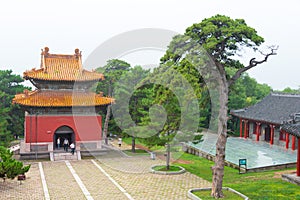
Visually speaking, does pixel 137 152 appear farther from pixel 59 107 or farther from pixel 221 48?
pixel 221 48

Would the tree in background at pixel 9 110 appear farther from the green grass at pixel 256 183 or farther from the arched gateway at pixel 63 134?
the green grass at pixel 256 183

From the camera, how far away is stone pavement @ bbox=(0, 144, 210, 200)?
12.7 m

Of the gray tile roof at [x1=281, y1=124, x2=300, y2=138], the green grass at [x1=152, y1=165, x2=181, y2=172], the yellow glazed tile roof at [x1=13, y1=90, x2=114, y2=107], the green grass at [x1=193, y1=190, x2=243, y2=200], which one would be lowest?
the green grass at [x1=152, y1=165, x2=181, y2=172]

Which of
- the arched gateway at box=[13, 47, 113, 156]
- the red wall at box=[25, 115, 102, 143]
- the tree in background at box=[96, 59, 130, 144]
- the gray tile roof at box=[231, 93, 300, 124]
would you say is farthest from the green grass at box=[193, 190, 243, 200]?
the tree in background at box=[96, 59, 130, 144]

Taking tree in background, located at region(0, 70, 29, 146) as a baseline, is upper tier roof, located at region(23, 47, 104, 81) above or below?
above

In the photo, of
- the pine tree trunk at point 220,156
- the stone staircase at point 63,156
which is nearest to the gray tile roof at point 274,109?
the pine tree trunk at point 220,156

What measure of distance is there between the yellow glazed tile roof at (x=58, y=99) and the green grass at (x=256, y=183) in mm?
7606

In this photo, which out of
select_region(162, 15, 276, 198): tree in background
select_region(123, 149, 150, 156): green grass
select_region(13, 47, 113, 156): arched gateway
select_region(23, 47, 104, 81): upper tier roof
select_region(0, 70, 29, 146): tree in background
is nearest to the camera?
select_region(162, 15, 276, 198): tree in background

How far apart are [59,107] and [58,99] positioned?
70 cm

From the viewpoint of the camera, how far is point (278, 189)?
42.3 feet

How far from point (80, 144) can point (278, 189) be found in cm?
1324

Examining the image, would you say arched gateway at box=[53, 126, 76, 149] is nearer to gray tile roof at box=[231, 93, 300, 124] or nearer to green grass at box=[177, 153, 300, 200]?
green grass at box=[177, 153, 300, 200]

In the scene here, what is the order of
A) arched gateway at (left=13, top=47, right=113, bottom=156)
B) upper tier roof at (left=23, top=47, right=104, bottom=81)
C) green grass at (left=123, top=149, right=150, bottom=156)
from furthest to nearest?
green grass at (left=123, top=149, right=150, bottom=156)
upper tier roof at (left=23, top=47, right=104, bottom=81)
arched gateway at (left=13, top=47, right=113, bottom=156)

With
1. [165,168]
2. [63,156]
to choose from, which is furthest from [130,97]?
[165,168]
